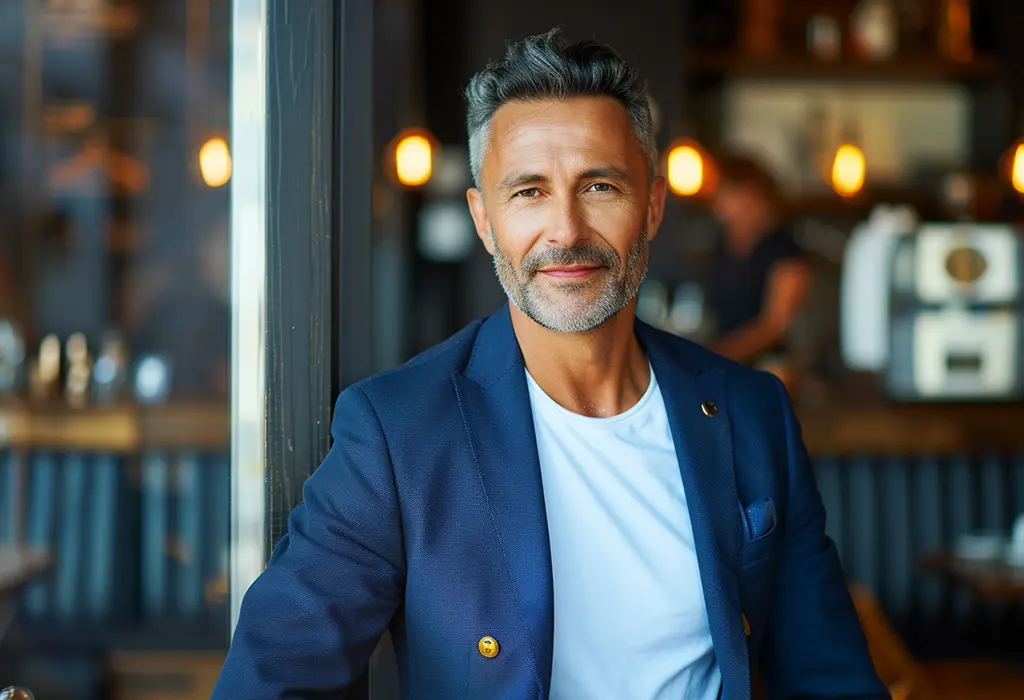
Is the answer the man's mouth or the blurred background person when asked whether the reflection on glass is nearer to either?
the blurred background person

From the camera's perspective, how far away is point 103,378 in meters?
5.06

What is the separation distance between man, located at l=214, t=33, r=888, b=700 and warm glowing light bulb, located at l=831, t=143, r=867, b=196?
4.13 metres

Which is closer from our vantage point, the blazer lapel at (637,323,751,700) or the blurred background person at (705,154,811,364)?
the blazer lapel at (637,323,751,700)

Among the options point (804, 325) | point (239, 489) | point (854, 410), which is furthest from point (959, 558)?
point (804, 325)

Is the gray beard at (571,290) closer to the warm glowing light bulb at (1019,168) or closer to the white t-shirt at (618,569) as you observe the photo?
the white t-shirt at (618,569)

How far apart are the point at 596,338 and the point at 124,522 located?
9.42 ft

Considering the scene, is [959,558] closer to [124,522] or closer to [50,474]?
[124,522]

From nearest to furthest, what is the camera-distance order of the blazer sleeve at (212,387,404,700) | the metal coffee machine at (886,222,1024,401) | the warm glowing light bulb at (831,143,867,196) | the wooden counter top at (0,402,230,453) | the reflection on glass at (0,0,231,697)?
the blazer sleeve at (212,387,404,700), the wooden counter top at (0,402,230,453), the metal coffee machine at (886,222,1024,401), the warm glowing light bulb at (831,143,867,196), the reflection on glass at (0,0,231,697)

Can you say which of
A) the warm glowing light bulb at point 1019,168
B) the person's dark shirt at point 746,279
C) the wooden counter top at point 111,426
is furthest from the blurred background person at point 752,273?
the wooden counter top at point 111,426

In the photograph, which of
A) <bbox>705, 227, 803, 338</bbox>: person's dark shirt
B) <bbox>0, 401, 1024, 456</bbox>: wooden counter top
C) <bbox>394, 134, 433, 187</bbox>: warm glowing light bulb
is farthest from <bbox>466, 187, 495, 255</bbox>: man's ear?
<bbox>705, 227, 803, 338</bbox>: person's dark shirt

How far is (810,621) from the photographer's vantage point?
163cm

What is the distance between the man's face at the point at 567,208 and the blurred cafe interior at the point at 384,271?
0.21 metres

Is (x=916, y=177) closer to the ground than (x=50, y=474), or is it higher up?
higher up

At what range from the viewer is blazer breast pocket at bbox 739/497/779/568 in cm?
158
